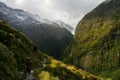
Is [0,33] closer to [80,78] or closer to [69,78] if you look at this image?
[69,78]

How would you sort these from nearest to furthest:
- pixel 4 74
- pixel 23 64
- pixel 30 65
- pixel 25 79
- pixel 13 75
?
pixel 4 74, pixel 13 75, pixel 25 79, pixel 23 64, pixel 30 65

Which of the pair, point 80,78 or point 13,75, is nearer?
point 13,75

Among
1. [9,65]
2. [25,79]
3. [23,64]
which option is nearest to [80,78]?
[23,64]

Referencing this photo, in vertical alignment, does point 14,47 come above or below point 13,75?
above

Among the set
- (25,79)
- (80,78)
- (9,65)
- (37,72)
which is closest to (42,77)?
(37,72)

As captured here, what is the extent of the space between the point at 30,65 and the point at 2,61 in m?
50.8

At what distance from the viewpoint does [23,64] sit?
119188 mm

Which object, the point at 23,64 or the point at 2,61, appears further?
the point at 23,64

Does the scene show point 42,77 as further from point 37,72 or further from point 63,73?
point 63,73

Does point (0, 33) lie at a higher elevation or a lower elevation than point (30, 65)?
higher

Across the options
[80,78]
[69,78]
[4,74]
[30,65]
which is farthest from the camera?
[80,78]

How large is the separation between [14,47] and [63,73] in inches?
1601

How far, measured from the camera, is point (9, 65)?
81.3 meters

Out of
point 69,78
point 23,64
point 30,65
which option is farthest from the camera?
point 69,78
